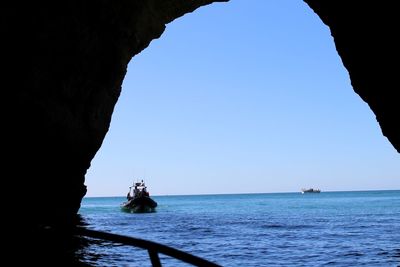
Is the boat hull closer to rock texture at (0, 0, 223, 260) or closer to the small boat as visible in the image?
the small boat

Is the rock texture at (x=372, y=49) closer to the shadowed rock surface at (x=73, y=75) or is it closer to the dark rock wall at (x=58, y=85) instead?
the shadowed rock surface at (x=73, y=75)

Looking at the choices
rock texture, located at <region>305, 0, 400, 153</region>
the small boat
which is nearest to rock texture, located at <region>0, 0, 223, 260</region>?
rock texture, located at <region>305, 0, 400, 153</region>

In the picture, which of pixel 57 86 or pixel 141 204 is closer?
pixel 57 86

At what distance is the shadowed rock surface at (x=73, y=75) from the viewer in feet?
41.5

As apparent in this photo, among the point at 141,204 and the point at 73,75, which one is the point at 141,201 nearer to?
the point at 141,204

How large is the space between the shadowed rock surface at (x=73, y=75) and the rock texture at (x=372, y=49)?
33mm

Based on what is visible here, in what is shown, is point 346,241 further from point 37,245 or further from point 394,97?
point 37,245

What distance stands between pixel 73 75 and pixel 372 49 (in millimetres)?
11405

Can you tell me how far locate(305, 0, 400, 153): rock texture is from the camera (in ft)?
36.9

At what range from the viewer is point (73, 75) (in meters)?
17.4

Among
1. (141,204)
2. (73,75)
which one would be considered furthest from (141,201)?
(73,75)

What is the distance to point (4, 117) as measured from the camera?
15508 millimetres

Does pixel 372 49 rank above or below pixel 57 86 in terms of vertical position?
above

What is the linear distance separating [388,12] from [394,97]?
8.11ft
